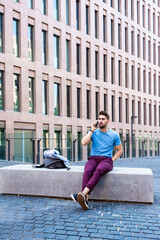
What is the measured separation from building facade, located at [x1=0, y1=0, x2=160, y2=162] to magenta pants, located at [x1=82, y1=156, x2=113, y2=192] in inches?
490

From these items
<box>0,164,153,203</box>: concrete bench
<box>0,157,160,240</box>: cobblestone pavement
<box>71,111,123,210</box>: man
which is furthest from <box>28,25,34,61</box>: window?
<box>0,157,160,240</box>: cobblestone pavement

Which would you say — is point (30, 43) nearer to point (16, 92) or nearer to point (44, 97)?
point (16, 92)

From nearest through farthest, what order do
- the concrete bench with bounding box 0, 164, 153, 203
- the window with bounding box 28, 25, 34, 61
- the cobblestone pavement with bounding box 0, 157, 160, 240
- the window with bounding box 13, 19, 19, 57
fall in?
the cobblestone pavement with bounding box 0, 157, 160, 240, the concrete bench with bounding box 0, 164, 153, 203, the window with bounding box 13, 19, 19, 57, the window with bounding box 28, 25, 34, 61

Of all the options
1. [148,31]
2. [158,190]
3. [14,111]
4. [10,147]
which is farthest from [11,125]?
[148,31]

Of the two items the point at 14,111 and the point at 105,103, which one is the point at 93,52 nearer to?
the point at 105,103

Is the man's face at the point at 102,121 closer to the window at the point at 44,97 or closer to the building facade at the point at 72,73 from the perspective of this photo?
the building facade at the point at 72,73

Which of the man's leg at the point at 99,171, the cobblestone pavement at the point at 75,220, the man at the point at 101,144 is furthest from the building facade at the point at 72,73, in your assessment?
the cobblestone pavement at the point at 75,220

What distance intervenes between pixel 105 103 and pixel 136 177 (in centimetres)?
2623

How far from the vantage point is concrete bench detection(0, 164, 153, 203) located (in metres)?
6.49

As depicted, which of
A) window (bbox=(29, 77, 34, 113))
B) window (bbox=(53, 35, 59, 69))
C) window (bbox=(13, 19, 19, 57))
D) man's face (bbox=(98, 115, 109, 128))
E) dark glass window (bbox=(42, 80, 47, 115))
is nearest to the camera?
man's face (bbox=(98, 115, 109, 128))

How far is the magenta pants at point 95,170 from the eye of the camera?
6.06 m

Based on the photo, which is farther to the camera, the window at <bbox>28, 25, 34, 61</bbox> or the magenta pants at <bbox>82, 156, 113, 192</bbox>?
the window at <bbox>28, 25, 34, 61</bbox>

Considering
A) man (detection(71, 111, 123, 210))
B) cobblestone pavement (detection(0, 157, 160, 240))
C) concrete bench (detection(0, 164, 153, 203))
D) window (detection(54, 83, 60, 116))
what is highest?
window (detection(54, 83, 60, 116))

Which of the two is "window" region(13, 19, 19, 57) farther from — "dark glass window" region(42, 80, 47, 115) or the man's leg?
the man's leg
